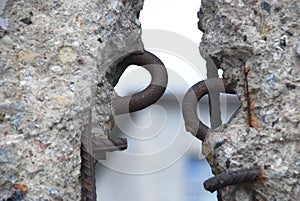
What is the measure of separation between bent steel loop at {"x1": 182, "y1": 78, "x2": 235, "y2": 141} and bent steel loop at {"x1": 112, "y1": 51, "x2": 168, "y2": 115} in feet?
0.21

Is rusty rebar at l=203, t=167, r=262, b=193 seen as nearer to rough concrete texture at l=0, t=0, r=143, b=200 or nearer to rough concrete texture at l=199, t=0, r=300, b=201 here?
rough concrete texture at l=199, t=0, r=300, b=201

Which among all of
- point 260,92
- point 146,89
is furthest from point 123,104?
point 260,92

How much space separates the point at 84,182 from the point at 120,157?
0.42 metres

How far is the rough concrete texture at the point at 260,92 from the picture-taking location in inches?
41.1

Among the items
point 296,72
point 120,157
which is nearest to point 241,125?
point 296,72

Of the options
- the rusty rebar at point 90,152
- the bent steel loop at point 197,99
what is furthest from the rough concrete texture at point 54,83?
the bent steel loop at point 197,99

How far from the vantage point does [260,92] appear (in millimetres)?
1098

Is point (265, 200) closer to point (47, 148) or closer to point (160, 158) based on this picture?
point (47, 148)

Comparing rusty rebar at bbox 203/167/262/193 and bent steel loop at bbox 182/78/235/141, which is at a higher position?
bent steel loop at bbox 182/78/235/141

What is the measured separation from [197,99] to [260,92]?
17 centimetres

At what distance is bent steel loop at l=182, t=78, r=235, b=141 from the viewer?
46.5 inches

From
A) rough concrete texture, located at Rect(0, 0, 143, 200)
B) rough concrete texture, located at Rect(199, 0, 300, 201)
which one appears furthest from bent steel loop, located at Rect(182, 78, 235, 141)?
rough concrete texture, located at Rect(0, 0, 143, 200)

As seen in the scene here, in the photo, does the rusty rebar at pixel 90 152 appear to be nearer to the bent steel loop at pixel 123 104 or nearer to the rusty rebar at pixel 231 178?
the bent steel loop at pixel 123 104

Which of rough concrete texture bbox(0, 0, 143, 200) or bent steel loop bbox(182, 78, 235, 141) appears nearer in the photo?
rough concrete texture bbox(0, 0, 143, 200)
